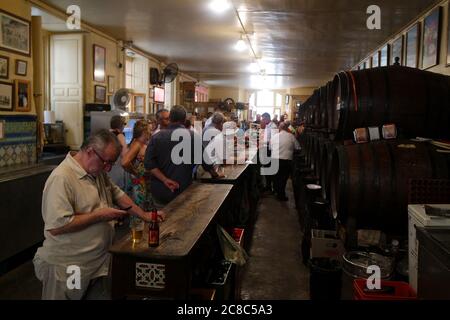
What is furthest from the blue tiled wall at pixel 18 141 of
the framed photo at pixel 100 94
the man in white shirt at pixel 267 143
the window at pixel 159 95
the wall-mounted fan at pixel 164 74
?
the window at pixel 159 95

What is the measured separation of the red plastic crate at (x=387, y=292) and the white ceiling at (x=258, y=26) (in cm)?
421

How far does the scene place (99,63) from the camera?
7.84m

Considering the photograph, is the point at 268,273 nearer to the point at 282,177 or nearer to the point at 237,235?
the point at 237,235

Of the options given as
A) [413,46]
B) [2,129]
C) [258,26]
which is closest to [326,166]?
[413,46]

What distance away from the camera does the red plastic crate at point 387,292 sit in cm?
227

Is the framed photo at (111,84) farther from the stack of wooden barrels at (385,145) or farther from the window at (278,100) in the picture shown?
the window at (278,100)

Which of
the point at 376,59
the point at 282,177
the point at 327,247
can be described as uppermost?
the point at 376,59

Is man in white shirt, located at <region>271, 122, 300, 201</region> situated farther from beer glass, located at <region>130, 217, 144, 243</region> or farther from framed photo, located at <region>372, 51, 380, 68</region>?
beer glass, located at <region>130, 217, 144, 243</region>

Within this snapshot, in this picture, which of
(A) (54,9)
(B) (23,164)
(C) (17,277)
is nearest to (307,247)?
(C) (17,277)

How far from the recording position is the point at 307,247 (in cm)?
465

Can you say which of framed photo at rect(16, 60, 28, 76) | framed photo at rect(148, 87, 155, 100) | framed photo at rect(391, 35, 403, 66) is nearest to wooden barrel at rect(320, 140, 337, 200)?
framed photo at rect(391, 35, 403, 66)

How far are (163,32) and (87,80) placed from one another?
177cm

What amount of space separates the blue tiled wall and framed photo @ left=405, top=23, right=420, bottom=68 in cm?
552

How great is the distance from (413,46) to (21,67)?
5587 millimetres
